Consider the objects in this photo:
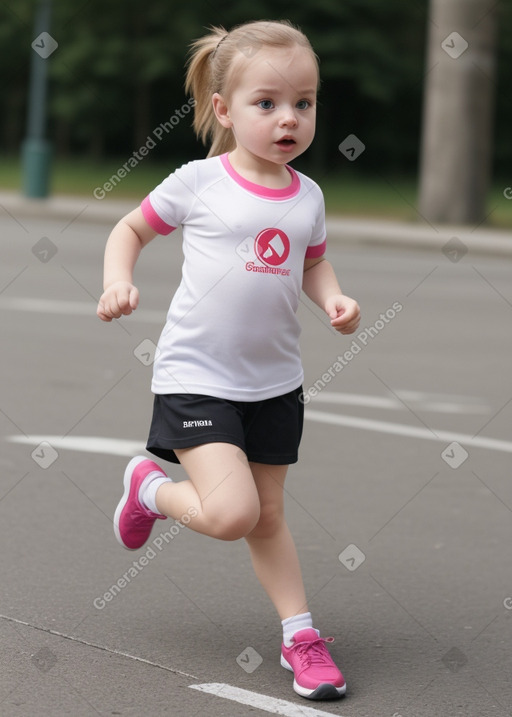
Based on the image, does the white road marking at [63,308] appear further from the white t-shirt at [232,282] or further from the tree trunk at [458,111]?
the tree trunk at [458,111]

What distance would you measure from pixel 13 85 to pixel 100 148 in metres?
5.52

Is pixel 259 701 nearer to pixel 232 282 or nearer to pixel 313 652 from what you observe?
pixel 313 652

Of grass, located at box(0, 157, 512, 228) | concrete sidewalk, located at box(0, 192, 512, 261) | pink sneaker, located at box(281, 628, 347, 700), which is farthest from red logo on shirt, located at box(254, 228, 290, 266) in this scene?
grass, located at box(0, 157, 512, 228)

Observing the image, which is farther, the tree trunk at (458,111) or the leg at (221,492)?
the tree trunk at (458,111)

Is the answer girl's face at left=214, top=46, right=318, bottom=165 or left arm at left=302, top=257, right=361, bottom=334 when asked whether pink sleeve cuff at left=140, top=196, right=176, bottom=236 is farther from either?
left arm at left=302, top=257, right=361, bottom=334

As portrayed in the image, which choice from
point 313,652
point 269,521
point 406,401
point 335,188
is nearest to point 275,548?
point 269,521

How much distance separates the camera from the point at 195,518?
3.73 metres

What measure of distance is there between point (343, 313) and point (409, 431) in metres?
3.36

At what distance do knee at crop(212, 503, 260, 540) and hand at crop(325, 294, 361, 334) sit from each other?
1.75ft

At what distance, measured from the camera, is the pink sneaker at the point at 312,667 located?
368 centimetres

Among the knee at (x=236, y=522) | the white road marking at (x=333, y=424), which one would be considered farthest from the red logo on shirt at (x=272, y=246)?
the white road marking at (x=333, y=424)

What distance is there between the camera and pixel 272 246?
3.76 metres

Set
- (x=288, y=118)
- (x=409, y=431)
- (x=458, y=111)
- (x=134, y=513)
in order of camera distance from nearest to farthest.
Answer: (x=288, y=118), (x=134, y=513), (x=409, y=431), (x=458, y=111)

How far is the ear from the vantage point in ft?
12.6
